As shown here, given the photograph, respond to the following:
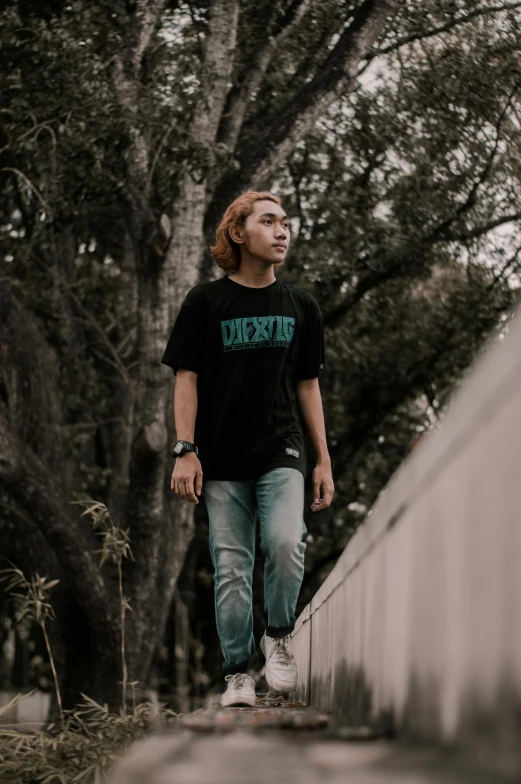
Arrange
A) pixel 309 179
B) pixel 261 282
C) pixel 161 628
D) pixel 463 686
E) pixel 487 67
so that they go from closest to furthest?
pixel 463 686 < pixel 261 282 < pixel 161 628 < pixel 487 67 < pixel 309 179

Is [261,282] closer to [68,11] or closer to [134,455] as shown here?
[134,455]

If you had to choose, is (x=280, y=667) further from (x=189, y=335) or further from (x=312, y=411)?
(x=189, y=335)

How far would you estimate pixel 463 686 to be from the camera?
5.38 ft

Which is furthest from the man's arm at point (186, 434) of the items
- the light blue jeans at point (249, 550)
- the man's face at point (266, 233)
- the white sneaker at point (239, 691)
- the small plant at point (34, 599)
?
the small plant at point (34, 599)

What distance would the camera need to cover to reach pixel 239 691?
12.3 ft

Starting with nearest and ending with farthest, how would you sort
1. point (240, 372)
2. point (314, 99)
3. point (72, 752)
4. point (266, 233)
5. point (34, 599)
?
point (240, 372) → point (266, 233) → point (72, 752) → point (34, 599) → point (314, 99)

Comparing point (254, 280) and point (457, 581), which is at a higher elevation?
point (254, 280)

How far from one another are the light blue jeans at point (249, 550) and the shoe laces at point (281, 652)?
3 cm

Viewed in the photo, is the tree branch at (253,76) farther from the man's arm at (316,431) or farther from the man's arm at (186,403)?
the man's arm at (186,403)

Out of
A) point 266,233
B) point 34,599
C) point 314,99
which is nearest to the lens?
point 266,233

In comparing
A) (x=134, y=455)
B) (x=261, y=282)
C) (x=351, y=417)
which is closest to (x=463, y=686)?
(x=261, y=282)

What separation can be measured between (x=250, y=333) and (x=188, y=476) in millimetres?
551

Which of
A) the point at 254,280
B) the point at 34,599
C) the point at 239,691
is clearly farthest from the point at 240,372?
the point at 34,599

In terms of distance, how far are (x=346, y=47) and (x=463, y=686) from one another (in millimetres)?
10116
